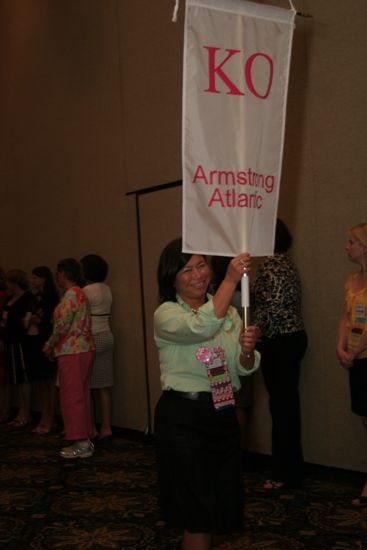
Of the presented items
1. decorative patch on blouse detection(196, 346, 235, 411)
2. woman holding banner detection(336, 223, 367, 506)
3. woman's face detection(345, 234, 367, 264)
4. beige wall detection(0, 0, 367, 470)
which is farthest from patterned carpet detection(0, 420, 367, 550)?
woman's face detection(345, 234, 367, 264)

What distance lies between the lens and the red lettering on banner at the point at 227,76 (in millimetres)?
2301

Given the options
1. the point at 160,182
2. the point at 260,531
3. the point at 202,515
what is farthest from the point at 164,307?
the point at 160,182

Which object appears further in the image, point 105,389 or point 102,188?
point 102,188

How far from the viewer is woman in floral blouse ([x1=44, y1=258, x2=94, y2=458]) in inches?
202

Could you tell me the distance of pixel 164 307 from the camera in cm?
259

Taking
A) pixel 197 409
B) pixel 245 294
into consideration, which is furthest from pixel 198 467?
pixel 245 294

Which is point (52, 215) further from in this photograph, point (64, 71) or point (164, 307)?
point (164, 307)

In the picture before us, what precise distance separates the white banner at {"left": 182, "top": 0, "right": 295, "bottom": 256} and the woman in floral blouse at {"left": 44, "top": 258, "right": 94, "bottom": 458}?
2921mm

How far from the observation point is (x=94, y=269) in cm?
568

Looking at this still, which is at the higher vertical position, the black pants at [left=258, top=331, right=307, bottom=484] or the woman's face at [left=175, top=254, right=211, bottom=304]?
the woman's face at [left=175, top=254, right=211, bottom=304]

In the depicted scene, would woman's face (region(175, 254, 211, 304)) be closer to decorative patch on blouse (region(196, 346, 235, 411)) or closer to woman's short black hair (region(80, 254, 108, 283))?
decorative patch on blouse (region(196, 346, 235, 411))

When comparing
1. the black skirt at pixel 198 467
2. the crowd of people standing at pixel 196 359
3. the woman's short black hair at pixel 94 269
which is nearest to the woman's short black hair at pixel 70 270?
the crowd of people standing at pixel 196 359

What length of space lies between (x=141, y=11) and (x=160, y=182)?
1.47m

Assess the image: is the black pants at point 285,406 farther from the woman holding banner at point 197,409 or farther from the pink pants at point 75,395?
the pink pants at point 75,395
